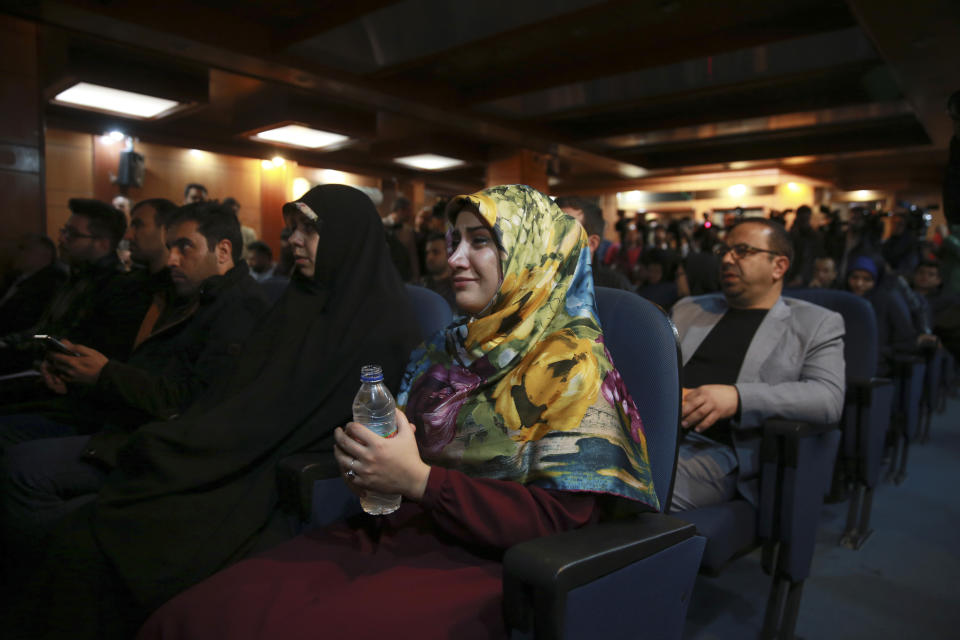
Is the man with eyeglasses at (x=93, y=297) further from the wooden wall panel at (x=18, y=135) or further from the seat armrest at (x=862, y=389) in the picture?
the seat armrest at (x=862, y=389)

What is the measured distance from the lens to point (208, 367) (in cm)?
176

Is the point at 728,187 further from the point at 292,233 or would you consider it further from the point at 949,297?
the point at 292,233

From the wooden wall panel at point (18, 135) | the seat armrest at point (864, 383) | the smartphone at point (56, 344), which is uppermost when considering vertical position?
the wooden wall panel at point (18, 135)

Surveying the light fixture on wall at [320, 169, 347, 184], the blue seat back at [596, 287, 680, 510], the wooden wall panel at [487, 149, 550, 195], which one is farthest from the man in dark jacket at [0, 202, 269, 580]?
the light fixture on wall at [320, 169, 347, 184]

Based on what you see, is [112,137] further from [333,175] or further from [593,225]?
[593,225]

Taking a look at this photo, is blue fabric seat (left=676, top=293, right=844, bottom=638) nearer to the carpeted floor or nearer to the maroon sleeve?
the carpeted floor

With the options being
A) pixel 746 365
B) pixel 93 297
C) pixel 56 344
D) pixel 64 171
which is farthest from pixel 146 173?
pixel 746 365

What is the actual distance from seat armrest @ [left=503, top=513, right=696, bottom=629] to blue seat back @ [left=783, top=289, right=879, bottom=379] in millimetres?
1691

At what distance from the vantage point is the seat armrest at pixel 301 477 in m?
1.25

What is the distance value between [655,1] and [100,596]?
4.70 m

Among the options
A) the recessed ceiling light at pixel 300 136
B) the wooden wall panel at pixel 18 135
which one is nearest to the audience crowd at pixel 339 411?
the wooden wall panel at pixel 18 135

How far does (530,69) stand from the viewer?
5.92 meters

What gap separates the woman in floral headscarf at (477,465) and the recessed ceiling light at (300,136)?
669 centimetres

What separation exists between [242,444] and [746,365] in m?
1.51
